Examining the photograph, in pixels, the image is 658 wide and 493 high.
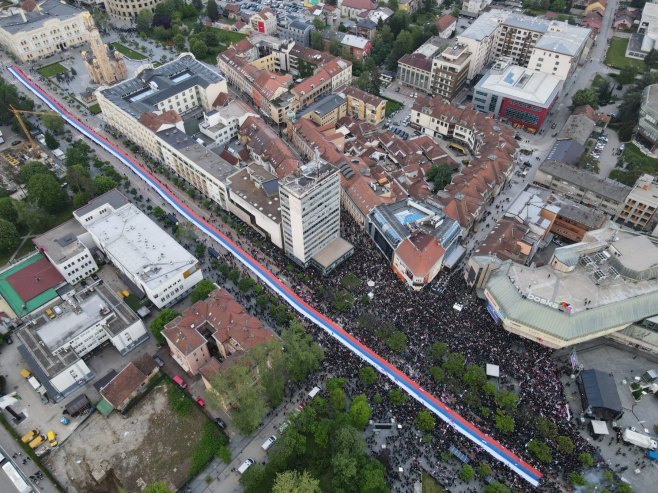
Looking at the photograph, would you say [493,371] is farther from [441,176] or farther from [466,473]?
[441,176]

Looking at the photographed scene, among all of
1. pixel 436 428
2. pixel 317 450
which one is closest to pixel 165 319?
pixel 317 450

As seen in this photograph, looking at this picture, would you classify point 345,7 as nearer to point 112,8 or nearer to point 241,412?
point 112,8

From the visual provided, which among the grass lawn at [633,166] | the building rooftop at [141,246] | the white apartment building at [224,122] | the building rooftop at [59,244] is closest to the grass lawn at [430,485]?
the building rooftop at [141,246]

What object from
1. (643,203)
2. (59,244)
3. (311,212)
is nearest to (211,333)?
(311,212)

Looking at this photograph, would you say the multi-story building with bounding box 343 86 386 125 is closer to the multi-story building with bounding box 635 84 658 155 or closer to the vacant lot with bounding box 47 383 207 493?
the multi-story building with bounding box 635 84 658 155

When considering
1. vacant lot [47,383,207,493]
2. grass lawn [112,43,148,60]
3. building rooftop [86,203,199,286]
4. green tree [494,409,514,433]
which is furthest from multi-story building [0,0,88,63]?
green tree [494,409,514,433]

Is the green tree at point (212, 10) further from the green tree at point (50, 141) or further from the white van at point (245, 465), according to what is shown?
the white van at point (245, 465)
